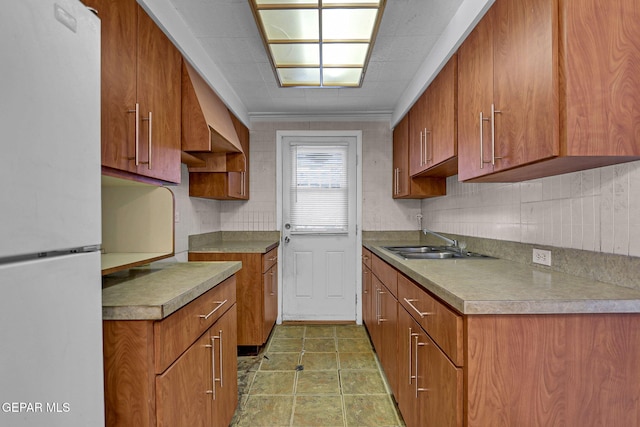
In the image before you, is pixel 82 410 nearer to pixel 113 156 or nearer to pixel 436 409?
pixel 113 156

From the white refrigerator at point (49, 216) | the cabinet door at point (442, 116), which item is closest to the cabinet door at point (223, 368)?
the white refrigerator at point (49, 216)

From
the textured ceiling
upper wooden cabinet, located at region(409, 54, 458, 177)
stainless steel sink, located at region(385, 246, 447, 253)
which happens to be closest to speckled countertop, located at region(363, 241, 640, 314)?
upper wooden cabinet, located at region(409, 54, 458, 177)

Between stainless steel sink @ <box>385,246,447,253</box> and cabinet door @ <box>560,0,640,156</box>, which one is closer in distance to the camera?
cabinet door @ <box>560,0,640,156</box>

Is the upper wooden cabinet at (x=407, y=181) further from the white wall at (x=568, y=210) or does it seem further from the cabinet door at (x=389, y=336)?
the cabinet door at (x=389, y=336)

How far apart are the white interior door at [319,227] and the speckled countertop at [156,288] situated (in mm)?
1939

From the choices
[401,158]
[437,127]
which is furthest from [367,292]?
[437,127]

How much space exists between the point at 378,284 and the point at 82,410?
2285 millimetres

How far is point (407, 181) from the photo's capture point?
316 centimetres

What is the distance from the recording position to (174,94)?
193 centimetres

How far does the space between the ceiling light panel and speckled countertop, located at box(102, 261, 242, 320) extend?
1.39m

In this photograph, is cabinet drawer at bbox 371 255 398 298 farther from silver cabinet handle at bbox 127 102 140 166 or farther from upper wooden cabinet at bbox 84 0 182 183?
silver cabinet handle at bbox 127 102 140 166

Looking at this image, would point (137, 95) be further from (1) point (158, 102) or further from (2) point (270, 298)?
(2) point (270, 298)

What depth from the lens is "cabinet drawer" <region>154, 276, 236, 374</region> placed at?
43.2 inches

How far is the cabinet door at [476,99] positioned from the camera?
1.57 meters
